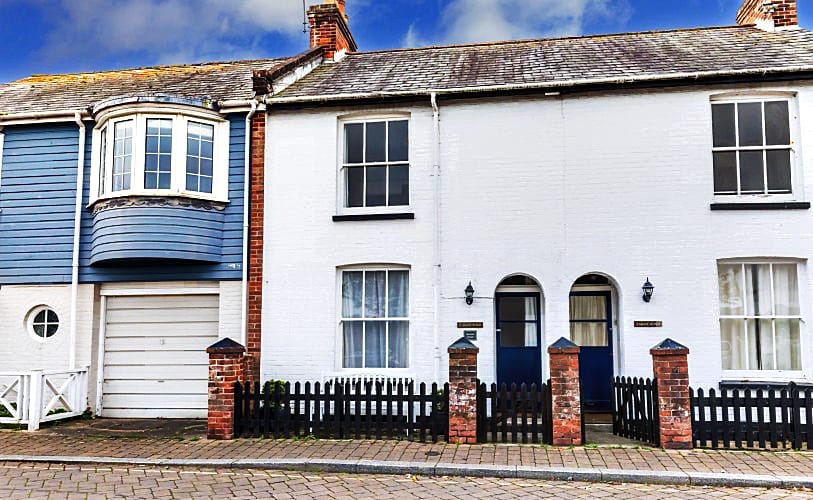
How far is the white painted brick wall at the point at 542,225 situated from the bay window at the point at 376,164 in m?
0.31

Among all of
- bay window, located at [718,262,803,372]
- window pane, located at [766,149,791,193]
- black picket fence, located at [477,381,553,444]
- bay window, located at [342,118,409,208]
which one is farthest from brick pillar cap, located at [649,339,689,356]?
bay window, located at [342,118,409,208]

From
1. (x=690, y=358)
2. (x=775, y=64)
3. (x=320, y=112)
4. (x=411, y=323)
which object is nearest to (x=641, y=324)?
(x=690, y=358)

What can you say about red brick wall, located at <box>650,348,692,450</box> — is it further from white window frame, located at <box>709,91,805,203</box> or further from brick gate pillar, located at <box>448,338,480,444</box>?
white window frame, located at <box>709,91,805,203</box>

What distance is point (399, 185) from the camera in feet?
41.3

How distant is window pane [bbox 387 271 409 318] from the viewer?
1229 cm

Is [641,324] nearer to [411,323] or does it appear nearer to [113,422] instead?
[411,323]

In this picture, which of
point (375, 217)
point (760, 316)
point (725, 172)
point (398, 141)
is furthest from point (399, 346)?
point (725, 172)

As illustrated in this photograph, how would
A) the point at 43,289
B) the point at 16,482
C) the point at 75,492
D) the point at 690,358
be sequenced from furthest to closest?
the point at 43,289
the point at 690,358
the point at 16,482
the point at 75,492

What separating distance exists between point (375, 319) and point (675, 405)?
209 inches

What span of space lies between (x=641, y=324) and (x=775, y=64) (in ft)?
16.8

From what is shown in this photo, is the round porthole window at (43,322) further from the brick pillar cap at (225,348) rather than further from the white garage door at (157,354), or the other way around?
the brick pillar cap at (225,348)

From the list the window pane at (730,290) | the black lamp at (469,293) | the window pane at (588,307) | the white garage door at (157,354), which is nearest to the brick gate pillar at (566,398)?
the black lamp at (469,293)

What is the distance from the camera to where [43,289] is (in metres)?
13.0

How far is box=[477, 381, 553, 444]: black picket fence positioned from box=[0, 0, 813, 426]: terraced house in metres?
1.89
